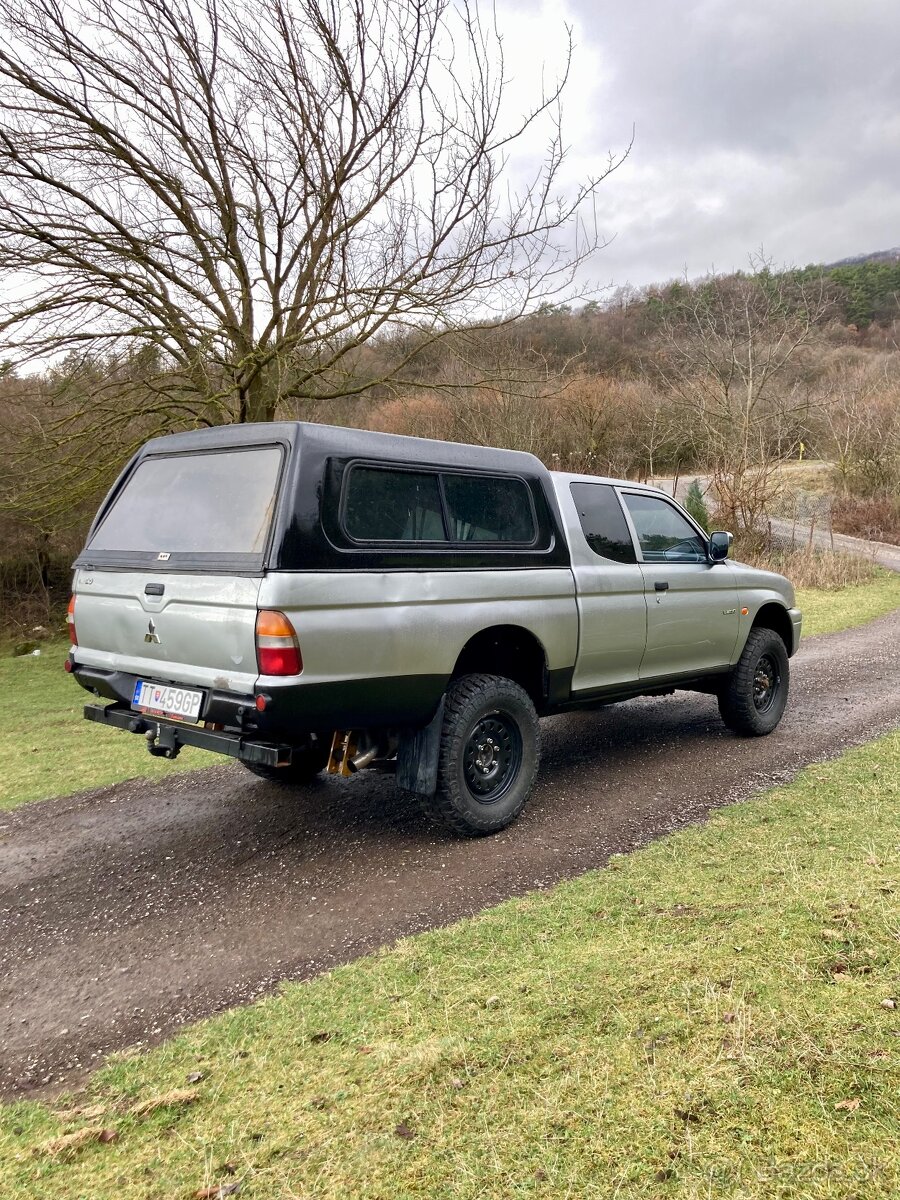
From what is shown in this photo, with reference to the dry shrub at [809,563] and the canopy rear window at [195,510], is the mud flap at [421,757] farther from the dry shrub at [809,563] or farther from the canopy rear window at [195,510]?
the dry shrub at [809,563]

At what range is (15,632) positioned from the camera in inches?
652

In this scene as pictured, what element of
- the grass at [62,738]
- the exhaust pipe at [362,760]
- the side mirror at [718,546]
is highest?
the side mirror at [718,546]

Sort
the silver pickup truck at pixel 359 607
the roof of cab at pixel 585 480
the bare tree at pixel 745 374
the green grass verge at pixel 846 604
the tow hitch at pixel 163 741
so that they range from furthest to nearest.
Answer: the bare tree at pixel 745 374 → the green grass verge at pixel 846 604 → the roof of cab at pixel 585 480 → the tow hitch at pixel 163 741 → the silver pickup truck at pixel 359 607

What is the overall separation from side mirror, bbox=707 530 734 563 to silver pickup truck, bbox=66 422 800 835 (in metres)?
0.87

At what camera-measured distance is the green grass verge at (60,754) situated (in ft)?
18.2

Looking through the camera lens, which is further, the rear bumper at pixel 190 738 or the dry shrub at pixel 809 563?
the dry shrub at pixel 809 563

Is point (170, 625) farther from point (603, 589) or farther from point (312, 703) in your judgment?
point (603, 589)

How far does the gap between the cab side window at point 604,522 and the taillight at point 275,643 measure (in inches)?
91.9

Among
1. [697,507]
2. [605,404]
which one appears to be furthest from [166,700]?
[605,404]

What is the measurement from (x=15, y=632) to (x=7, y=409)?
7842mm

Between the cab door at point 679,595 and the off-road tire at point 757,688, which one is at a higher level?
the cab door at point 679,595

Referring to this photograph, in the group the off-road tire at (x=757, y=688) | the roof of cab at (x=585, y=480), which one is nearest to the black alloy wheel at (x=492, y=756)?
the roof of cab at (x=585, y=480)

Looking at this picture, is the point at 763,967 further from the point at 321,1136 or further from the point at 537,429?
the point at 537,429

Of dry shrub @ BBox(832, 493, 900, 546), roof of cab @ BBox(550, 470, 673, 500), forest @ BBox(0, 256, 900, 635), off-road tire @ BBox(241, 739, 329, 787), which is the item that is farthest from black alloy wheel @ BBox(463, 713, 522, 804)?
dry shrub @ BBox(832, 493, 900, 546)
